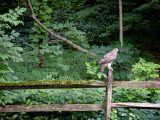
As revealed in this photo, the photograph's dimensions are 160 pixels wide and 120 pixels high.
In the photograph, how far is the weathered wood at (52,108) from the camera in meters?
7.30

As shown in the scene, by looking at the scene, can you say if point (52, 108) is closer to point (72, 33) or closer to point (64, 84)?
point (64, 84)

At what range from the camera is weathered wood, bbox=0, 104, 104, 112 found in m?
7.30

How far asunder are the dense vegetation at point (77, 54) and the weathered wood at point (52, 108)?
0.59ft

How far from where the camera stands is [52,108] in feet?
24.0

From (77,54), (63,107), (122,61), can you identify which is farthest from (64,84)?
(77,54)

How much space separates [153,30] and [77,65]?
16.6 feet

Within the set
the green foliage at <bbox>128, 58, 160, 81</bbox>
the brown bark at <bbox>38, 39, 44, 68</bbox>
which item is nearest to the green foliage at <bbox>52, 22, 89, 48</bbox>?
the brown bark at <bbox>38, 39, 44, 68</bbox>

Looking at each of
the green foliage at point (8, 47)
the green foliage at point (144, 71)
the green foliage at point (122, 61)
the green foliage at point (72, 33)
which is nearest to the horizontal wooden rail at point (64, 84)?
the green foliage at point (8, 47)

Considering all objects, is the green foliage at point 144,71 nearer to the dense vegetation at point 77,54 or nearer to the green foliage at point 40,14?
the dense vegetation at point 77,54

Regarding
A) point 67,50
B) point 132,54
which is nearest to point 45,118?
point 132,54

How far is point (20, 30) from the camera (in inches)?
755

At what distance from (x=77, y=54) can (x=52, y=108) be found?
6676 millimetres

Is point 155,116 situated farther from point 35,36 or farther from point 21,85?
point 35,36

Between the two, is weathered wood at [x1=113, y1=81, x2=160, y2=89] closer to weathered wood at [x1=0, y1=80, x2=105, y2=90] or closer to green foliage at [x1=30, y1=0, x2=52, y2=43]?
weathered wood at [x1=0, y1=80, x2=105, y2=90]
